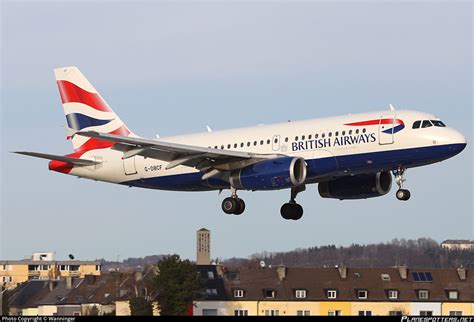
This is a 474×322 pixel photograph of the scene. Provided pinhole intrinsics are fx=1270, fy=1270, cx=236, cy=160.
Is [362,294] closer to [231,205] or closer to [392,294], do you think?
[392,294]

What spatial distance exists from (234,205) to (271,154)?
4001 millimetres

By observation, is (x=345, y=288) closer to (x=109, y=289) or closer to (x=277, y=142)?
(x=109, y=289)

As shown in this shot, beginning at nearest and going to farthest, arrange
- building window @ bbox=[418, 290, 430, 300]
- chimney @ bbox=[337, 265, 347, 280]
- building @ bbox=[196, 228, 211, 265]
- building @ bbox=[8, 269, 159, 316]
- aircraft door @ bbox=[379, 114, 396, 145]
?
aircraft door @ bbox=[379, 114, 396, 145]
building @ bbox=[8, 269, 159, 316]
building window @ bbox=[418, 290, 430, 300]
chimney @ bbox=[337, 265, 347, 280]
building @ bbox=[196, 228, 211, 265]

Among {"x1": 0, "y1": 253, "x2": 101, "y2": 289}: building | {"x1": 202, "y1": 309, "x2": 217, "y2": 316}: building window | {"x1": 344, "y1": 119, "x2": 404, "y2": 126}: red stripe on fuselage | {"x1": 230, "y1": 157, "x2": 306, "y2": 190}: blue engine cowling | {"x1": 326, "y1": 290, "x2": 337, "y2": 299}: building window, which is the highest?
{"x1": 0, "y1": 253, "x2": 101, "y2": 289}: building

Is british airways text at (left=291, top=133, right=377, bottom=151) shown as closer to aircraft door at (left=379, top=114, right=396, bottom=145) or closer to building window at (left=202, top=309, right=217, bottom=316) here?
aircraft door at (left=379, top=114, right=396, bottom=145)

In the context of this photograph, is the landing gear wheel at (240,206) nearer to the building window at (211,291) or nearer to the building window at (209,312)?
the building window at (209,312)

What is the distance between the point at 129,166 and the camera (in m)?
77.9

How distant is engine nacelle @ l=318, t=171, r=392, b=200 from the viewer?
75.8m

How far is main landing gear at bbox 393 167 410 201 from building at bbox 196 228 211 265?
6144 centimetres

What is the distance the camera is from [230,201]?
242 feet

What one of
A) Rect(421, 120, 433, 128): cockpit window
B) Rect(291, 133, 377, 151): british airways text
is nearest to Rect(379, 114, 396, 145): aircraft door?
Rect(291, 133, 377, 151): british airways text

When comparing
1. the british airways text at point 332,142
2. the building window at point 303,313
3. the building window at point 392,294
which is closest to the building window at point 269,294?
the building window at point 303,313

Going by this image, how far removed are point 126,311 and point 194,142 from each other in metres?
33.8

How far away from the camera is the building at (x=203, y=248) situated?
131 meters
